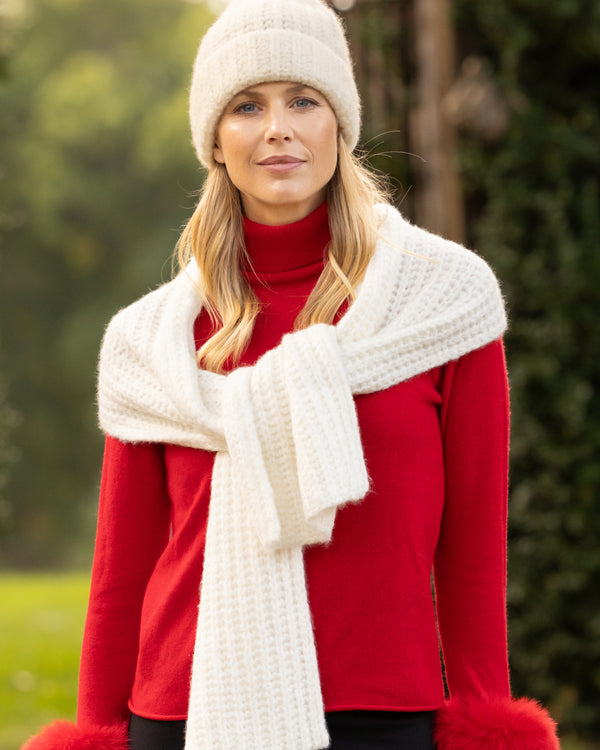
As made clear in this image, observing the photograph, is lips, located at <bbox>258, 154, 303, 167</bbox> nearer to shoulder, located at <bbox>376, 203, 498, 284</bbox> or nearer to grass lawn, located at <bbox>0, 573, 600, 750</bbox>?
shoulder, located at <bbox>376, 203, 498, 284</bbox>

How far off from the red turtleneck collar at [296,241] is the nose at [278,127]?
0.62ft

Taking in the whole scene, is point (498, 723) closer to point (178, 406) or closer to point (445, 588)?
point (445, 588)

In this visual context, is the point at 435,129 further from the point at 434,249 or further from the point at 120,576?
the point at 120,576

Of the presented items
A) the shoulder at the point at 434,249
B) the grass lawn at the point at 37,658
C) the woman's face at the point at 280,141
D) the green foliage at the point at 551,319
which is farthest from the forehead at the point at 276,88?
the grass lawn at the point at 37,658

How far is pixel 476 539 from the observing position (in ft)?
6.14

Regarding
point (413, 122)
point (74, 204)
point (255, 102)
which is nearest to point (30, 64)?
point (74, 204)

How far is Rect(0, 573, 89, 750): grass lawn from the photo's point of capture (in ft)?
15.9

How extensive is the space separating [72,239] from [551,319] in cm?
1735

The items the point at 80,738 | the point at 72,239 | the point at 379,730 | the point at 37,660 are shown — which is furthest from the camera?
the point at 72,239

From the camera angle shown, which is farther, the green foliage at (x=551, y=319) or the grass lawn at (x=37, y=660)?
the grass lawn at (x=37, y=660)

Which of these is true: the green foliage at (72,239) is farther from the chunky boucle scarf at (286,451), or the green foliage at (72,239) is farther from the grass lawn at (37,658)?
the chunky boucle scarf at (286,451)

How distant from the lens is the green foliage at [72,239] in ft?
62.0

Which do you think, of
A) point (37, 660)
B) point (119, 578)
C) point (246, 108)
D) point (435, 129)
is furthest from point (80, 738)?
point (37, 660)

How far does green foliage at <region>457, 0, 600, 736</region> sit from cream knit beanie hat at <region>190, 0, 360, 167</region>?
194 centimetres
